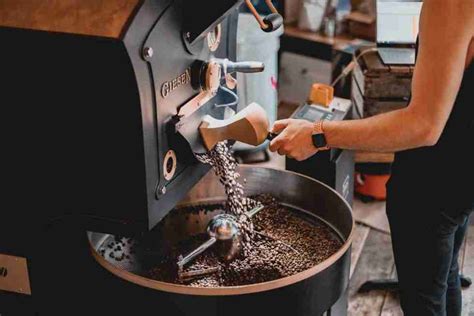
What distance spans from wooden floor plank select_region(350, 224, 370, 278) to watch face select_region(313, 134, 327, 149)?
47.3 inches

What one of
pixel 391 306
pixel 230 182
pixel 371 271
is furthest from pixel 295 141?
pixel 371 271

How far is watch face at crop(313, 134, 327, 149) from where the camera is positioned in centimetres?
170

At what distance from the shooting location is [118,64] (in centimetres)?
134

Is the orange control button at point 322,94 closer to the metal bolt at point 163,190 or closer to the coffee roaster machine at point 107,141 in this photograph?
the coffee roaster machine at point 107,141

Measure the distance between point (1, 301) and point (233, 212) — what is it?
23.5 inches

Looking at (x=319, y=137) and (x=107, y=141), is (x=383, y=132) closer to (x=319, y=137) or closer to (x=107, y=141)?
(x=319, y=137)

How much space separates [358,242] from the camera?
117 inches

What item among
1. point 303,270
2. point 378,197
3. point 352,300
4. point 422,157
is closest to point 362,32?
point 378,197

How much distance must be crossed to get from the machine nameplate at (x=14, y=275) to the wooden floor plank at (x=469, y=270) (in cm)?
150

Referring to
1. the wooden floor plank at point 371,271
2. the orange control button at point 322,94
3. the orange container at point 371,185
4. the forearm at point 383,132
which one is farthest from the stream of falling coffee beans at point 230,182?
the orange container at point 371,185

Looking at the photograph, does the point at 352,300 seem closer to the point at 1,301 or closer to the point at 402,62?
the point at 402,62

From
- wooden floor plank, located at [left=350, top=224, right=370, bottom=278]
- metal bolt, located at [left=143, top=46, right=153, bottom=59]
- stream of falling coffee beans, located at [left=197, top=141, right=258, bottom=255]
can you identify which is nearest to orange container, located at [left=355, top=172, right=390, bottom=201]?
wooden floor plank, located at [left=350, top=224, right=370, bottom=278]

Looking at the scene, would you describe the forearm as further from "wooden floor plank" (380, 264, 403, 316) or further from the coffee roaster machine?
"wooden floor plank" (380, 264, 403, 316)

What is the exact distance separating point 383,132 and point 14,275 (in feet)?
2.95
